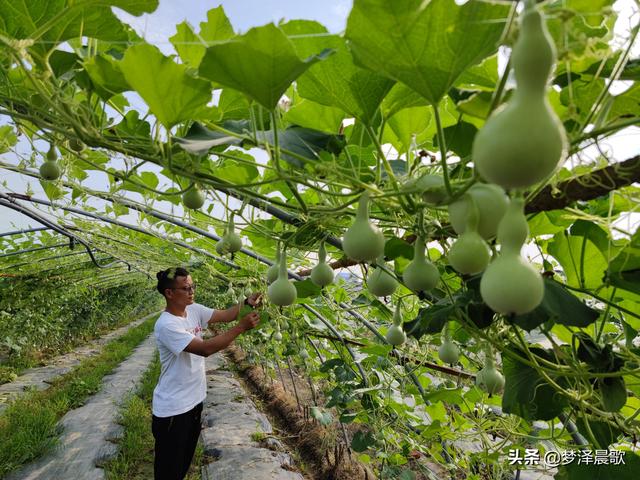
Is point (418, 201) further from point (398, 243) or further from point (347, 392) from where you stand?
point (347, 392)

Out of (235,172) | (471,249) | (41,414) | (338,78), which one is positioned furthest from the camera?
(41,414)

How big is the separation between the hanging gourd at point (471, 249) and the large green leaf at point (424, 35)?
0.16 metres

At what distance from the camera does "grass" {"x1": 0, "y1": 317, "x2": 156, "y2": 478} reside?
3.66 m

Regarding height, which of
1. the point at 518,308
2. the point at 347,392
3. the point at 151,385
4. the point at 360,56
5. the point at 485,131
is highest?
the point at 360,56

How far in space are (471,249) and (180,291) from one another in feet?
8.68

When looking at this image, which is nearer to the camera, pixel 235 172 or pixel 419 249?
pixel 419 249

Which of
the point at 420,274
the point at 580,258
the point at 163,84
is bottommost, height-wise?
the point at 420,274

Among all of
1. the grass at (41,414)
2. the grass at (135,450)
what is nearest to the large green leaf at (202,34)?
the grass at (135,450)

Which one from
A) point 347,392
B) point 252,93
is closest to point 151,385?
point 347,392

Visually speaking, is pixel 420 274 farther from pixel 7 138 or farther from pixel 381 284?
pixel 7 138

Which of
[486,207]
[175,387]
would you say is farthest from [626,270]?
[175,387]

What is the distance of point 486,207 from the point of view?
428mm

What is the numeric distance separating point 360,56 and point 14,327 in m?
9.25

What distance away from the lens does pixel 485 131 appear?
0.93 feet
